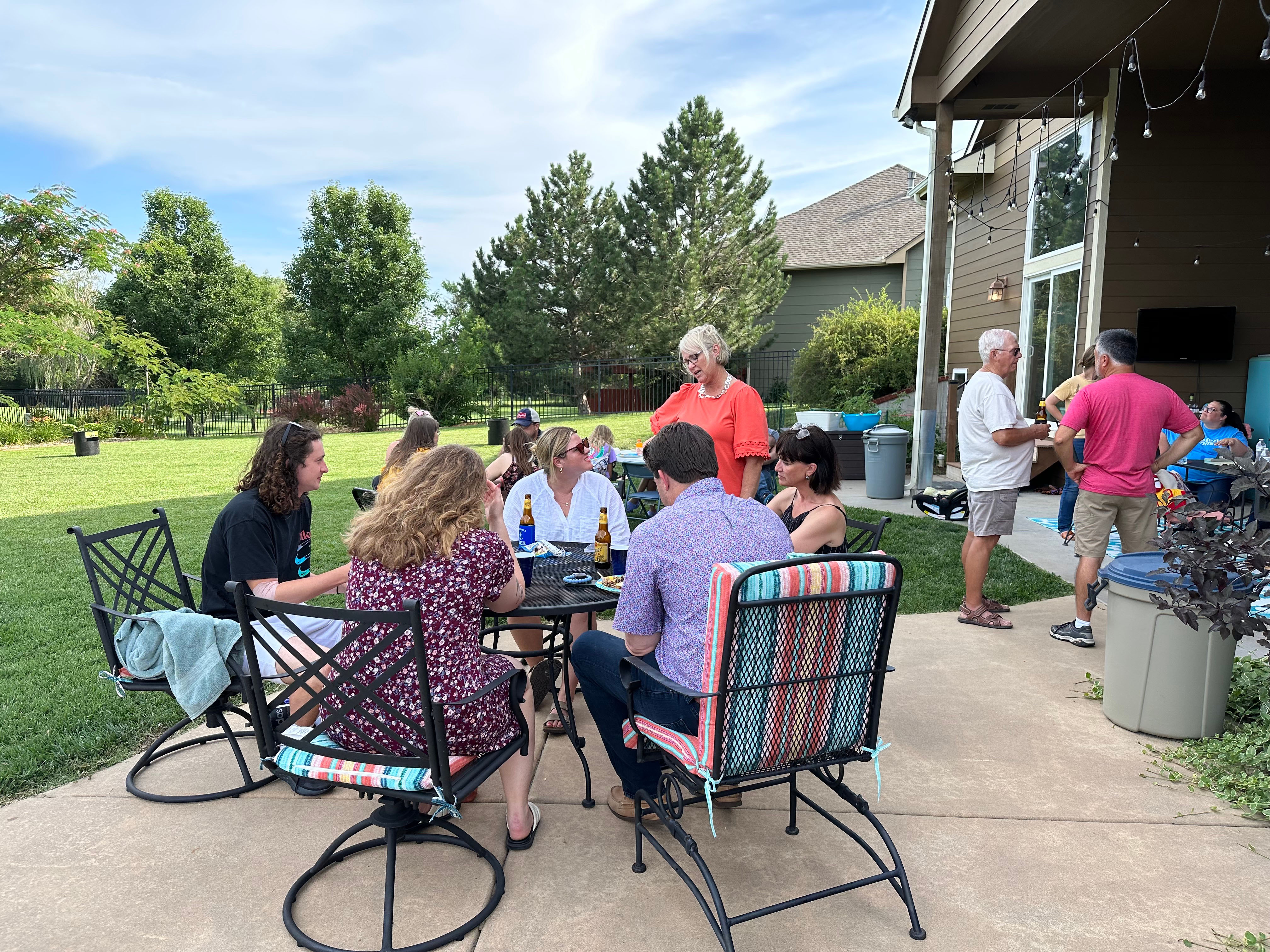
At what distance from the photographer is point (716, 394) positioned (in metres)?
4.16

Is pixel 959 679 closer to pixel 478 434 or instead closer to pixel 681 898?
pixel 681 898

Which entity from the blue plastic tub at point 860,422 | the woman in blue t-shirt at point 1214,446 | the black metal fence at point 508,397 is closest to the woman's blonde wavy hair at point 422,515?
the woman in blue t-shirt at point 1214,446

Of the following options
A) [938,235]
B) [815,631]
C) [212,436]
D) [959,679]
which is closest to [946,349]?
[938,235]

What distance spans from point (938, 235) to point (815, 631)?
760 centimetres

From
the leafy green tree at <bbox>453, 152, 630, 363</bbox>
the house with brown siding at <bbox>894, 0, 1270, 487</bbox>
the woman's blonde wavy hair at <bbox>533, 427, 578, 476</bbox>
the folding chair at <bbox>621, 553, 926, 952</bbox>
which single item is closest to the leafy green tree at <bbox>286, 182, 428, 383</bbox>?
the leafy green tree at <bbox>453, 152, 630, 363</bbox>

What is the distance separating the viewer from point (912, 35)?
835 centimetres

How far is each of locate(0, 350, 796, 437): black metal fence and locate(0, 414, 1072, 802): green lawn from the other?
6.63 meters

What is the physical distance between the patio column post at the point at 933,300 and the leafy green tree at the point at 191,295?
91.0 feet

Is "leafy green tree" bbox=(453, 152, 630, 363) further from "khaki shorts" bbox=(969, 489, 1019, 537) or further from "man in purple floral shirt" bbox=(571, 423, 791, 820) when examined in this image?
"man in purple floral shirt" bbox=(571, 423, 791, 820)

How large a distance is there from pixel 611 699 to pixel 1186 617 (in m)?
2.09

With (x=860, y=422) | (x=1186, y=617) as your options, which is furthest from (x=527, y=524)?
(x=860, y=422)

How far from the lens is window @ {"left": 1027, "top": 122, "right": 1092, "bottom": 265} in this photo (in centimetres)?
891

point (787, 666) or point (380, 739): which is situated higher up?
point (787, 666)

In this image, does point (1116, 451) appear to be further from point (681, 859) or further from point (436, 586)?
point (436, 586)
